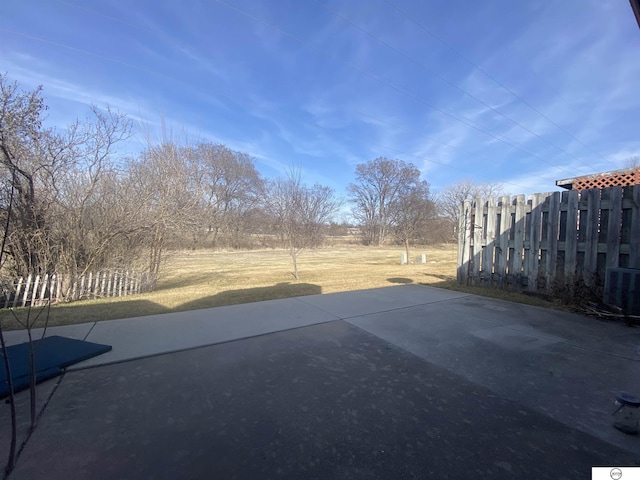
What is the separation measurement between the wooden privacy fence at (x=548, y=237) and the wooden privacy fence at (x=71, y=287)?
885 centimetres

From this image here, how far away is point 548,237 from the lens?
6145 millimetres

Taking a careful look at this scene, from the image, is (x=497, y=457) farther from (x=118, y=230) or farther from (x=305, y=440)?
(x=118, y=230)

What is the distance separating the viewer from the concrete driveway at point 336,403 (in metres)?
1.77

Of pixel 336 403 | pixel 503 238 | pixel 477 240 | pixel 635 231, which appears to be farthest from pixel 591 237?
pixel 336 403

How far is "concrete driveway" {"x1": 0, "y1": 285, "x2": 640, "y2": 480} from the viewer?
1.77 meters

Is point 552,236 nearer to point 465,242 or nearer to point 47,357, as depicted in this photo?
point 465,242

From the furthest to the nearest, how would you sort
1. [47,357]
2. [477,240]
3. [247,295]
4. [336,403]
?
[477,240] → [247,295] → [47,357] → [336,403]

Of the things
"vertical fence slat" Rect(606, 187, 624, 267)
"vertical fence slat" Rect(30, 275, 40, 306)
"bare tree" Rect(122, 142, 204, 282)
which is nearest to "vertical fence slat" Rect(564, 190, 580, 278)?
"vertical fence slat" Rect(606, 187, 624, 267)

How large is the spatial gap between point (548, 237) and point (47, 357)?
820cm

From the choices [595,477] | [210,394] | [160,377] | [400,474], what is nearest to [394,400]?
[400,474]

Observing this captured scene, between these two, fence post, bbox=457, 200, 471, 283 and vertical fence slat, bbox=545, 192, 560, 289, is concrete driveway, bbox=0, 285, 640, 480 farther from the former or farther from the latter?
fence post, bbox=457, 200, 471, 283

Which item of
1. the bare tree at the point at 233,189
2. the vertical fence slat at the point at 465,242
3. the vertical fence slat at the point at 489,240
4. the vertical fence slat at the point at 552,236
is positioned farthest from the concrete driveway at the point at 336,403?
the bare tree at the point at 233,189

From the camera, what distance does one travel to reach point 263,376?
2840 mm

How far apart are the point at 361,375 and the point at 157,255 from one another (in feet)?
25.9
